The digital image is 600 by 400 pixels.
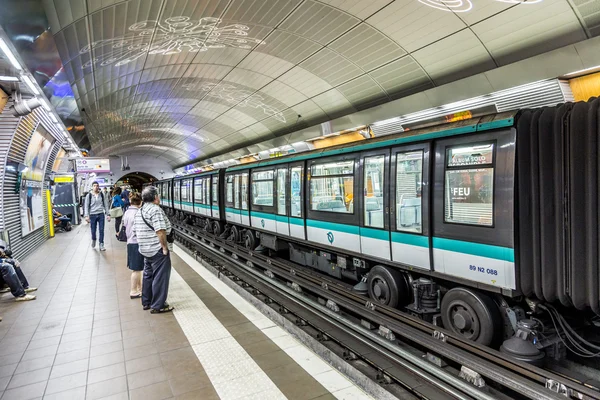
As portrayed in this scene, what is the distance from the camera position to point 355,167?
636 cm

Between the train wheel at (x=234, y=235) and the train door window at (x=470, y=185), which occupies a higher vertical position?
the train door window at (x=470, y=185)

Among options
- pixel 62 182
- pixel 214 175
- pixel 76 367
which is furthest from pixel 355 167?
pixel 62 182

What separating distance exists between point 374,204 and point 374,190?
0.72ft

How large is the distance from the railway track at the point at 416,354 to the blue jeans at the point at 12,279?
4.32 metres

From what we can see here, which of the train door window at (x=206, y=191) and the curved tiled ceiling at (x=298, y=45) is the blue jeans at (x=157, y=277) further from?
the train door window at (x=206, y=191)

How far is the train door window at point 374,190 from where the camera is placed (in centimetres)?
577

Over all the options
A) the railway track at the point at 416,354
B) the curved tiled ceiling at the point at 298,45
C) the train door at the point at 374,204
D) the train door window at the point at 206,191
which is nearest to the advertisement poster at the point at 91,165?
the curved tiled ceiling at the point at 298,45

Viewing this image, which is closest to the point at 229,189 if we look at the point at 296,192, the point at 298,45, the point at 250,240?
the point at 250,240

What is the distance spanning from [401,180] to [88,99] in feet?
43.2

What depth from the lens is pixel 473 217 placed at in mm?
4363

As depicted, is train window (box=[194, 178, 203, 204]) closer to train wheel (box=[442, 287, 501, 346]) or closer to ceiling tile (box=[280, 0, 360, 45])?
ceiling tile (box=[280, 0, 360, 45])

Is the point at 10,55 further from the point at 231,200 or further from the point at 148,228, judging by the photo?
the point at 231,200

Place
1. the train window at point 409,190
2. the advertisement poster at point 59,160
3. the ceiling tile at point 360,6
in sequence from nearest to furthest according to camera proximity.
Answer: the train window at point 409,190 < the ceiling tile at point 360,6 < the advertisement poster at point 59,160

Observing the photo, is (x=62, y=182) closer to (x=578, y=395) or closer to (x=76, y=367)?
(x=76, y=367)
